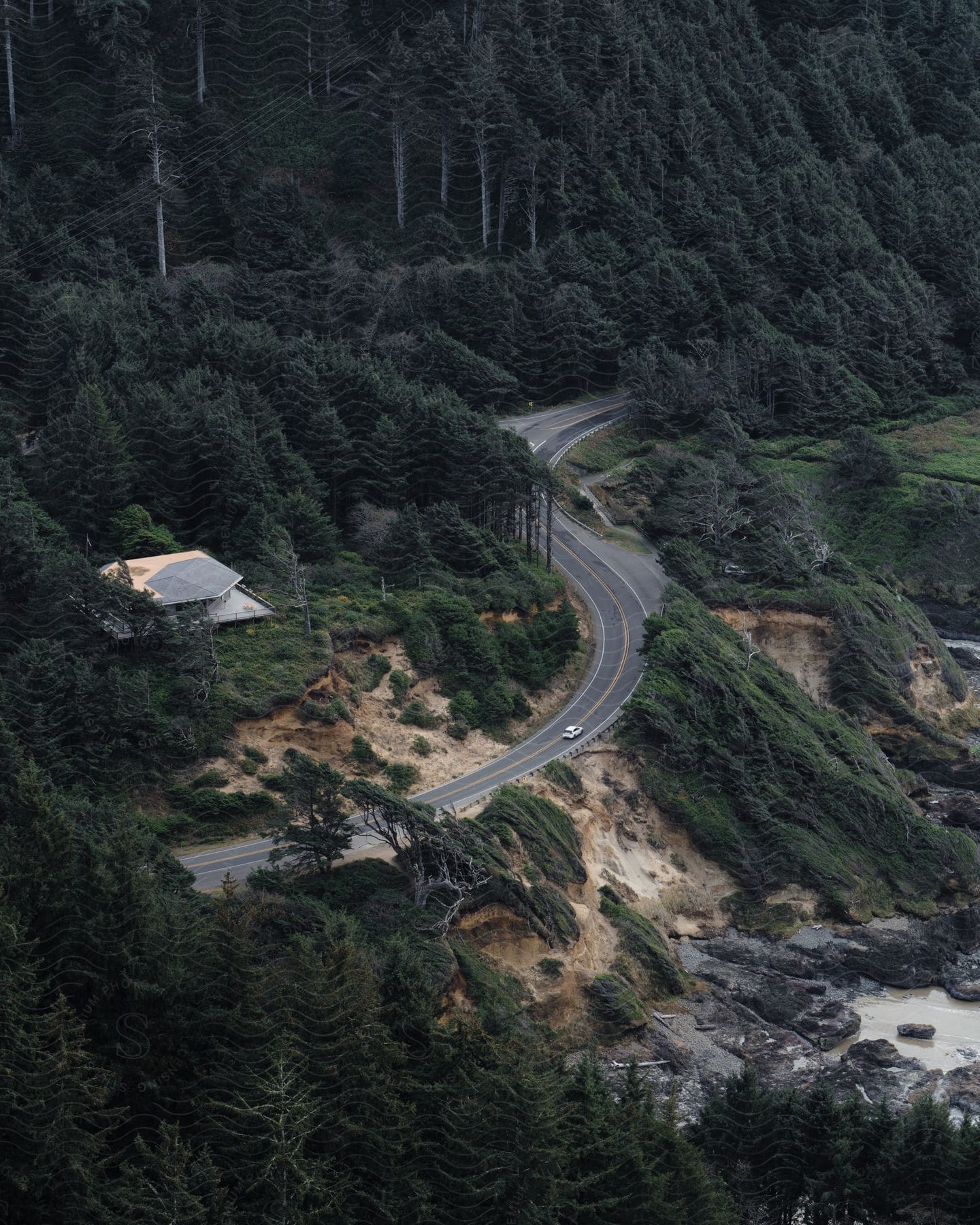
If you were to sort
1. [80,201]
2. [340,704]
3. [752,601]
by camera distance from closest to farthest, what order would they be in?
1. [340,704]
2. [752,601]
3. [80,201]

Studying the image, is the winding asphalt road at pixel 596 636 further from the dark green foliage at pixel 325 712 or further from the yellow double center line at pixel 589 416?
the dark green foliage at pixel 325 712

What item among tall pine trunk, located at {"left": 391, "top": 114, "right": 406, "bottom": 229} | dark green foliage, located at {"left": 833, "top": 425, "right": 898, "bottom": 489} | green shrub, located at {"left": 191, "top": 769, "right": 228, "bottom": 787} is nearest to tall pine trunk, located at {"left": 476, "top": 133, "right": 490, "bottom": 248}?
tall pine trunk, located at {"left": 391, "top": 114, "right": 406, "bottom": 229}

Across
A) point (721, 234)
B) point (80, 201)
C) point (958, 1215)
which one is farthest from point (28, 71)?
point (958, 1215)

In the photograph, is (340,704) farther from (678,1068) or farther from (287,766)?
(678,1068)

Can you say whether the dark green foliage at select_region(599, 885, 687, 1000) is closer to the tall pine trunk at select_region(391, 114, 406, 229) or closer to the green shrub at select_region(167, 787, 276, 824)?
the green shrub at select_region(167, 787, 276, 824)

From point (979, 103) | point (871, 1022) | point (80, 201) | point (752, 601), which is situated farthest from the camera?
point (979, 103)
